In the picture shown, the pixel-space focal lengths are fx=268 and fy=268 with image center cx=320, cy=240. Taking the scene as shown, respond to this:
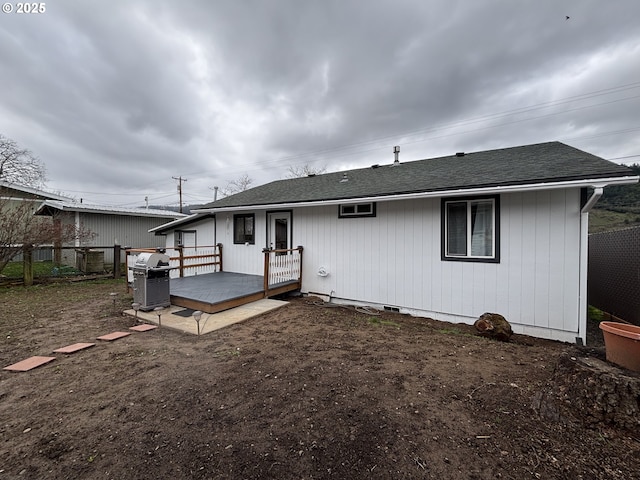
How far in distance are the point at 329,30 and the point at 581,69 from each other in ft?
28.5

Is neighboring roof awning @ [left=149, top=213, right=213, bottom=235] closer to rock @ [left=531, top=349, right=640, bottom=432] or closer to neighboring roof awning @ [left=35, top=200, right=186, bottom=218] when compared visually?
neighboring roof awning @ [left=35, top=200, right=186, bottom=218]

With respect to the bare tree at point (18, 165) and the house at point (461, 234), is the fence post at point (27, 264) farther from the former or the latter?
the bare tree at point (18, 165)

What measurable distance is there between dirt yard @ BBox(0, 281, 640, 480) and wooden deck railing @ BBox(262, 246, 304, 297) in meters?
2.44

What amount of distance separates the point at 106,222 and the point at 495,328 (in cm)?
1792

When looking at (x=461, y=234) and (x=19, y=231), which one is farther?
(x=19, y=231)

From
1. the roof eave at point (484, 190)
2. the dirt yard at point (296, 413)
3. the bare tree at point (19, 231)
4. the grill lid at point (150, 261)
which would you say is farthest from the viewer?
the bare tree at point (19, 231)

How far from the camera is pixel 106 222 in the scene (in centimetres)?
1461

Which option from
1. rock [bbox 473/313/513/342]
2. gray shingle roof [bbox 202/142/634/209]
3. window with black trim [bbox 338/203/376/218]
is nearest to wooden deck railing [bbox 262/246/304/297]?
gray shingle roof [bbox 202/142/634/209]

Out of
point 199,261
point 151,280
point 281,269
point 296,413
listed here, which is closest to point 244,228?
point 199,261

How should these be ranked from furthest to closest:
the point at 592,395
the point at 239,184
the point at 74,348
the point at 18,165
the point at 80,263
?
the point at 239,184 → the point at 18,165 → the point at 80,263 → the point at 74,348 → the point at 592,395

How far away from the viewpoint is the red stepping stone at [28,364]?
3.05 meters

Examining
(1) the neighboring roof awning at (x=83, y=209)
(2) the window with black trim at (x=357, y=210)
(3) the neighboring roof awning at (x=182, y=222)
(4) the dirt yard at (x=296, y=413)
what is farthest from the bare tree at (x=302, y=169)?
(4) the dirt yard at (x=296, y=413)

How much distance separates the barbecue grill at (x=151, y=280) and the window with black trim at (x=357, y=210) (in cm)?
402

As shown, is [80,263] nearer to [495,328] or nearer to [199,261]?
[199,261]
